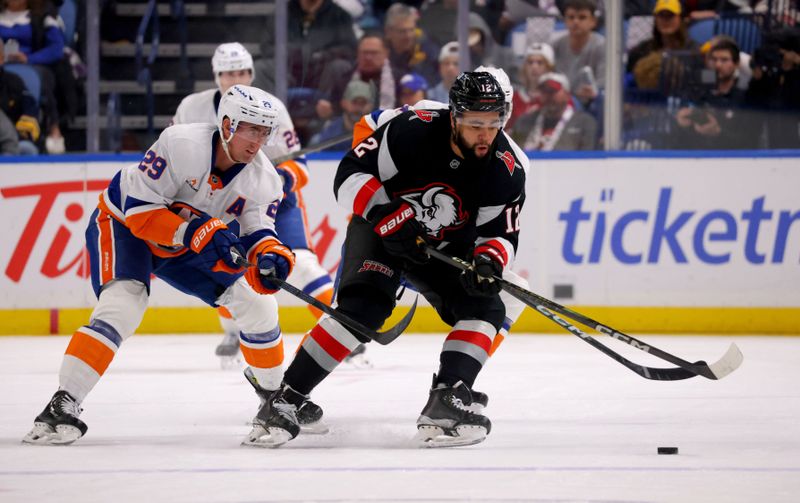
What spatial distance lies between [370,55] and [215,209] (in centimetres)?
358

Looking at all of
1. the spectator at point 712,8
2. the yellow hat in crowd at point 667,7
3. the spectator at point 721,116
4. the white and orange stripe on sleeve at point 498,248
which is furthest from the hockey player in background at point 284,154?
the spectator at point 712,8

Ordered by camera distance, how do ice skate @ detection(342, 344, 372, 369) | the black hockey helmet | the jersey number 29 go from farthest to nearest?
ice skate @ detection(342, 344, 372, 369), the jersey number 29, the black hockey helmet

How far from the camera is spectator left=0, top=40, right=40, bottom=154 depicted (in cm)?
713

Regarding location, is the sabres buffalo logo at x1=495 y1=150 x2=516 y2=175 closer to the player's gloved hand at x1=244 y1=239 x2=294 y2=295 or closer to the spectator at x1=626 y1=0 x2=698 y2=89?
the player's gloved hand at x1=244 y1=239 x2=294 y2=295

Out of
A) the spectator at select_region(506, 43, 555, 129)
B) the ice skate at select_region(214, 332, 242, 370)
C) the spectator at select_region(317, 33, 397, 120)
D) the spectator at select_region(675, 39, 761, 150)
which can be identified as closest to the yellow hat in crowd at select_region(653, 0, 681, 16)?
the spectator at select_region(675, 39, 761, 150)

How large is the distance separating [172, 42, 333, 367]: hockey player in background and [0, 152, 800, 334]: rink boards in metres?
1.35

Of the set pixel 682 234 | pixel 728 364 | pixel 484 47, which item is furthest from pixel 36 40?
pixel 728 364

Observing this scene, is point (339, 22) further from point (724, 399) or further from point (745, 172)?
point (724, 399)

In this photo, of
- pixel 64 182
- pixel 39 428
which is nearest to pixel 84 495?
pixel 39 428

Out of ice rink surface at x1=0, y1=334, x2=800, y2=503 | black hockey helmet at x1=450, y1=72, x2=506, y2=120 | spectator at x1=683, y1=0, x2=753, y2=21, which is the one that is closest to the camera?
ice rink surface at x1=0, y1=334, x2=800, y2=503

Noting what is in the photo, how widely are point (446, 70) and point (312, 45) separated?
735mm

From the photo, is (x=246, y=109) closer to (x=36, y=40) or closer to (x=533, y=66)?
(x=533, y=66)

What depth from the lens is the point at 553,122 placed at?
720 centimetres

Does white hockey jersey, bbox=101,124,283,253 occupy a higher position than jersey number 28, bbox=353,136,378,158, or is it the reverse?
jersey number 28, bbox=353,136,378,158
